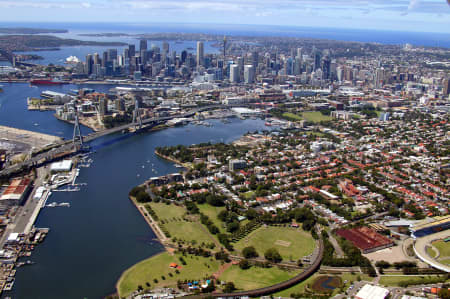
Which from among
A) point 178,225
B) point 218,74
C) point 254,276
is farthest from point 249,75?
point 254,276

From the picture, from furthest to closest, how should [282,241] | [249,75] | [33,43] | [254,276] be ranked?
[33,43]
[249,75]
[282,241]
[254,276]

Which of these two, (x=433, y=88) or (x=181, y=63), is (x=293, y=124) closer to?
(x=433, y=88)

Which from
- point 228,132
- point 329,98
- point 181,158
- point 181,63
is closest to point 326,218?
point 181,158

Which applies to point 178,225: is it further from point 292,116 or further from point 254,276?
point 292,116

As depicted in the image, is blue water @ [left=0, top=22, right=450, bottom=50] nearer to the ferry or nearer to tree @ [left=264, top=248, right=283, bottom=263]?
the ferry

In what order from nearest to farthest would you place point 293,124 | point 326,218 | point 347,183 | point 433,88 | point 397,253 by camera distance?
point 397,253 < point 326,218 < point 347,183 < point 293,124 < point 433,88

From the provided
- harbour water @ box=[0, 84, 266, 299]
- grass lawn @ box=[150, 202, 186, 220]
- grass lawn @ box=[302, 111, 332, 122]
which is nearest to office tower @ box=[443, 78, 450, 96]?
grass lawn @ box=[302, 111, 332, 122]

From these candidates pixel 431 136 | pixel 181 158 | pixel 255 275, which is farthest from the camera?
pixel 431 136
